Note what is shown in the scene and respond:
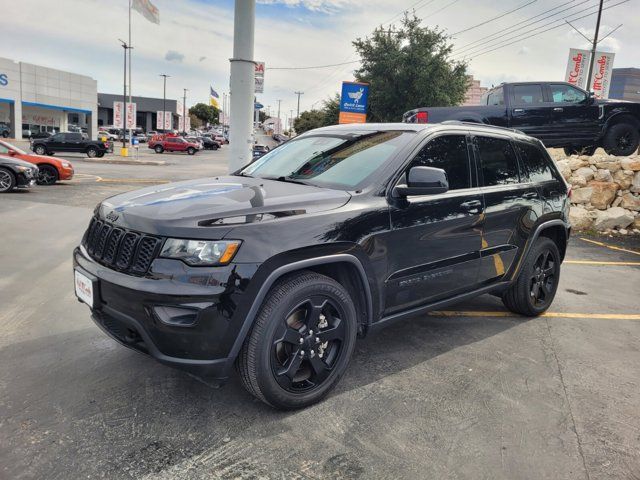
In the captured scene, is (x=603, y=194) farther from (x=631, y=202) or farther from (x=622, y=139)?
(x=622, y=139)

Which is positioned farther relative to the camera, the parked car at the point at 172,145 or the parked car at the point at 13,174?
the parked car at the point at 172,145

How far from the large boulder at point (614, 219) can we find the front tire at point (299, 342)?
9815 millimetres

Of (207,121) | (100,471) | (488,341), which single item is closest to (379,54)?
(488,341)

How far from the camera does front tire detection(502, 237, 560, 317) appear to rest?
4926mm

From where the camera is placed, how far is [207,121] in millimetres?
124312

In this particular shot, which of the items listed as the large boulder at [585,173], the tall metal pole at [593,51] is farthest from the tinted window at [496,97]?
the tall metal pole at [593,51]

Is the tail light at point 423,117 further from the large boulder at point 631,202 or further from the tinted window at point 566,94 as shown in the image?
the large boulder at point 631,202

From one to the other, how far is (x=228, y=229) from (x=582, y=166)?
11.5m

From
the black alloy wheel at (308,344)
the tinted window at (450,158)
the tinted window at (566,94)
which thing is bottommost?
the black alloy wheel at (308,344)

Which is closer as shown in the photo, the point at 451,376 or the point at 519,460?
the point at 519,460

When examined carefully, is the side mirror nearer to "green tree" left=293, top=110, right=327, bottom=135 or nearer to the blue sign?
Result: the blue sign

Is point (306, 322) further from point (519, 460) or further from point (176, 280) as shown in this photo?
point (519, 460)

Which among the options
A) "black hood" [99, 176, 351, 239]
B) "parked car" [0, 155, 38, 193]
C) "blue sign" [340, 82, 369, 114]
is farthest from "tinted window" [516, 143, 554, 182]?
"blue sign" [340, 82, 369, 114]

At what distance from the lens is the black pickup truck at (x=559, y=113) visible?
11805 mm
